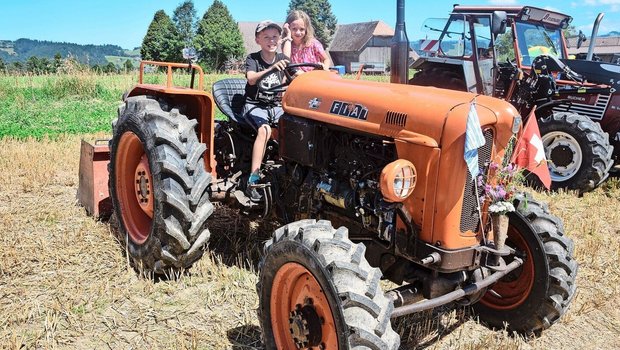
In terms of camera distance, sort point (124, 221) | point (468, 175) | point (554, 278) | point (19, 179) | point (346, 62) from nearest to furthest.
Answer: point (468, 175) → point (554, 278) → point (124, 221) → point (19, 179) → point (346, 62)

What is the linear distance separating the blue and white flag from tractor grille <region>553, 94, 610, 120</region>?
5.30 metres

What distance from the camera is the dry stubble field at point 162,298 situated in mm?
2854

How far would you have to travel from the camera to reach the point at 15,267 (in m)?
3.52

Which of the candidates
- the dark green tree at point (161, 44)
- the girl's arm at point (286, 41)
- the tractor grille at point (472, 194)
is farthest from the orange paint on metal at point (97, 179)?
the dark green tree at point (161, 44)

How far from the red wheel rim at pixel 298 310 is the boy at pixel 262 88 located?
1127 mm

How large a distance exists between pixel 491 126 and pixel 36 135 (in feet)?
26.8

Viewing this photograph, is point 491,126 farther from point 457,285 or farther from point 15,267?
point 15,267

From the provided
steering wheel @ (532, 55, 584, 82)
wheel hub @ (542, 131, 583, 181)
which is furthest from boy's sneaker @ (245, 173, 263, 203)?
steering wheel @ (532, 55, 584, 82)

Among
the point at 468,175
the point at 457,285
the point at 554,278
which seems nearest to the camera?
the point at 468,175

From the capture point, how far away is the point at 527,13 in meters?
7.32

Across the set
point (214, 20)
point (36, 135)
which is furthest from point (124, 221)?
point (214, 20)

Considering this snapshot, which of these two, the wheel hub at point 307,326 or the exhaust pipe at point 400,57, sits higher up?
the exhaust pipe at point 400,57

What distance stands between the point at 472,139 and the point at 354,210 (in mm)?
860

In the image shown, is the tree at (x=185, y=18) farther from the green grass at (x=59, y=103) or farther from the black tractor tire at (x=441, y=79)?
the black tractor tire at (x=441, y=79)
